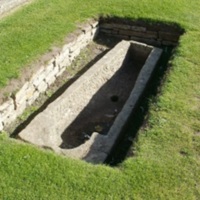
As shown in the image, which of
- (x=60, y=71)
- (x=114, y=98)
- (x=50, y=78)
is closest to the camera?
(x=50, y=78)

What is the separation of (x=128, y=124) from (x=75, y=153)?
111 cm

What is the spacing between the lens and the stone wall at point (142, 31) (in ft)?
26.6

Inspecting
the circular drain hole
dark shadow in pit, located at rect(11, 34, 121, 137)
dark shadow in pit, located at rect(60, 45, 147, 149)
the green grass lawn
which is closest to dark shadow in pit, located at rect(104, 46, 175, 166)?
the green grass lawn

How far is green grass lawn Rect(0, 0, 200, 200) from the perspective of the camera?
15.1 feet

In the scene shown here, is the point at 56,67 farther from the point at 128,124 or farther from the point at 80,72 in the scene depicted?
the point at 128,124

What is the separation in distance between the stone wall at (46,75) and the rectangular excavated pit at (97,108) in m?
0.49

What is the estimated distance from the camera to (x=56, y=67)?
7.07m

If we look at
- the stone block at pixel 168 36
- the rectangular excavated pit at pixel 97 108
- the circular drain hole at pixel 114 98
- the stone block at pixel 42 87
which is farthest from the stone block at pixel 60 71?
the stone block at pixel 168 36

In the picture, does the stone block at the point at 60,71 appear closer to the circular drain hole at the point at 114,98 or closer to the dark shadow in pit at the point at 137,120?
the circular drain hole at the point at 114,98

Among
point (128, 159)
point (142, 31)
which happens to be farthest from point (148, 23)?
point (128, 159)

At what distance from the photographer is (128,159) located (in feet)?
16.4

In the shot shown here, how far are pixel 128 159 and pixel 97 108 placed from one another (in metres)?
1.97

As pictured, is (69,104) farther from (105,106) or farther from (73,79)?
(73,79)

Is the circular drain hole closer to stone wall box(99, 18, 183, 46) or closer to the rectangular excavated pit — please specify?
the rectangular excavated pit
